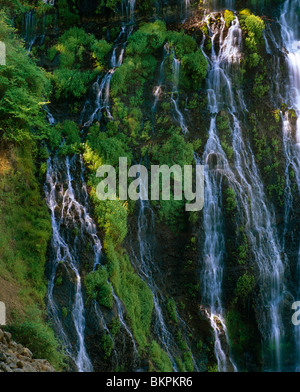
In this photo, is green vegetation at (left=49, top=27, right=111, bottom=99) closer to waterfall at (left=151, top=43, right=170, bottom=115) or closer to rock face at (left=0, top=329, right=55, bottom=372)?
waterfall at (left=151, top=43, right=170, bottom=115)

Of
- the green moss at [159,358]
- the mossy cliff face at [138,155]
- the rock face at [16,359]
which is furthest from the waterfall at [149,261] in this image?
the rock face at [16,359]

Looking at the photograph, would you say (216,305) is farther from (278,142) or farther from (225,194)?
(278,142)

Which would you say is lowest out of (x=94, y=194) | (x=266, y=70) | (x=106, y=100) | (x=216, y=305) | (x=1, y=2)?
(x=216, y=305)

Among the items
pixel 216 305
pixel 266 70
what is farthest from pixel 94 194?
pixel 266 70

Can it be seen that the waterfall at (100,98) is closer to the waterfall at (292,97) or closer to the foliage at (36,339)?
the waterfall at (292,97)

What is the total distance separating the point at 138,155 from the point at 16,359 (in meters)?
10.5

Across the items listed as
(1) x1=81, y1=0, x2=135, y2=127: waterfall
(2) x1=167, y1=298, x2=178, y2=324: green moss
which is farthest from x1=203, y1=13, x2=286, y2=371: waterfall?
(1) x1=81, y1=0, x2=135, y2=127: waterfall

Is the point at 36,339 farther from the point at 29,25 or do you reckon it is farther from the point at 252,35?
the point at 29,25

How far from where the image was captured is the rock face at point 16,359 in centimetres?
675

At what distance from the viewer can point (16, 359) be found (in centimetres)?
706

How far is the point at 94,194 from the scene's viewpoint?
515 inches

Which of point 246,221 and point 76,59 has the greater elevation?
point 76,59

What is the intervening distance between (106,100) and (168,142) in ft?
11.4

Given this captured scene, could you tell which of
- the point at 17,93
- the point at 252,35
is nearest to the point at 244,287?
the point at 17,93
